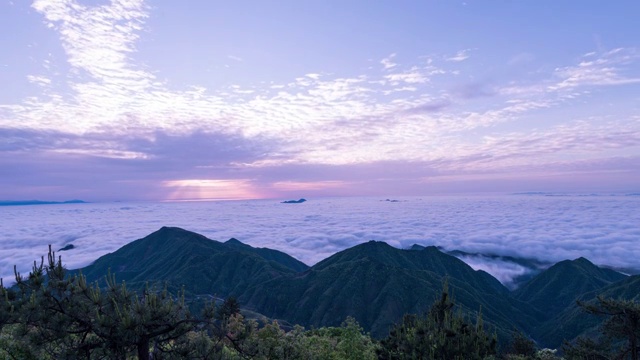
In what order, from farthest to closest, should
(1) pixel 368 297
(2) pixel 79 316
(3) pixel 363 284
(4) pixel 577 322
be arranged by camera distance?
(3) pixel 363 284 → (1) pixel 368 297 → (4) pixel 577 322 → (2) pixel 79 316

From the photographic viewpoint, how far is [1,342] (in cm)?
1742

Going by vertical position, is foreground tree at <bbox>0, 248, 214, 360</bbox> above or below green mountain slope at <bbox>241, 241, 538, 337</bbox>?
above

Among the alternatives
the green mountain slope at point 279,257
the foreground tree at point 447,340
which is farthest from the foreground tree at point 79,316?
the green mountain slope at point 279,257

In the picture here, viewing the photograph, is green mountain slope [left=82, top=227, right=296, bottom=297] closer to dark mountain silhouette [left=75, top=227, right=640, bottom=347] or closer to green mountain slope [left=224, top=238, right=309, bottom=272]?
dark mountain silhouette [left=75, top=227, right=640, bottom=347]

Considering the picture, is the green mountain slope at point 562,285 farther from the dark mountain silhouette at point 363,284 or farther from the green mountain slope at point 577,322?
the green mountain slope at point 577,322

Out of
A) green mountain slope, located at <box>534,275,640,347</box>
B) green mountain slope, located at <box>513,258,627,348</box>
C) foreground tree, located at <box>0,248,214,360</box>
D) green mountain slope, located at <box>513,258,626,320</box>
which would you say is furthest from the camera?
green mountain slope, located at <box>513,258,626,320</box>

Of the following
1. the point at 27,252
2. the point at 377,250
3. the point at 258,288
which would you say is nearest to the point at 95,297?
the point at 258,288

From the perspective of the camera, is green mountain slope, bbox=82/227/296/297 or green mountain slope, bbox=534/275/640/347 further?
green mountain slope, bbox=82/227/296/297

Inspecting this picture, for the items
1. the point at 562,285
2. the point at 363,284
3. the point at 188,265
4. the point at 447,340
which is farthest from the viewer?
the point at 188,265

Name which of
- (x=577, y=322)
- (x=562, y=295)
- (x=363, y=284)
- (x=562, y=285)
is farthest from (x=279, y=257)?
(x=577, y=322)

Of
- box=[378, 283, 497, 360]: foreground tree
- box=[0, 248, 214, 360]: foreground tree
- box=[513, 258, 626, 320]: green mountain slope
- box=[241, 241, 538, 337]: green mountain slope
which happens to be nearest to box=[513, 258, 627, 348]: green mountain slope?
box=[513, 258, 626, 320]: green mountain slope

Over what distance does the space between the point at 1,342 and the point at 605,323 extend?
36.7 m

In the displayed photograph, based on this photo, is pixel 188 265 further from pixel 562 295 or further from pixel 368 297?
pixel 562 295

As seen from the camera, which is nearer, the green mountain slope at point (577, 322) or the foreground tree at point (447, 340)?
the foreground tree at point (447, 340)
